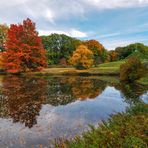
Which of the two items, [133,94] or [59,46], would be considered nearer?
[133,94]

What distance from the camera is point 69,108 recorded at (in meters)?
19.5

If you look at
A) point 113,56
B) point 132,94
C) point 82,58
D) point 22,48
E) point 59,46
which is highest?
point 59,46

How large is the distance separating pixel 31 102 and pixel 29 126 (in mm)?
7479

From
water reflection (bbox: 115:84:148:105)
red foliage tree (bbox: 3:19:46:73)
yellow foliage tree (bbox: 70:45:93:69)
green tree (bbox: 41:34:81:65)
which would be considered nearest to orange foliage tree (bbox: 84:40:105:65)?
green tree (bbox: 41:34:81:65)

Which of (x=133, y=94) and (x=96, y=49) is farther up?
(x=96, y=49)

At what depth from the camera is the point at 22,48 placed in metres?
60.5

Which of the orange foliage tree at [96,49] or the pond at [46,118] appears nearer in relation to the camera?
the pond at [46,118]

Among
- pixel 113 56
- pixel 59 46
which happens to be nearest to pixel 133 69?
pixel 59 46

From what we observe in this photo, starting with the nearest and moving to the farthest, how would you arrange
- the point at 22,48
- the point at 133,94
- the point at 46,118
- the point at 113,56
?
1. the point at 46,118
2. the point at 133,94
3. the point at 22,48
4. the point at 113,56

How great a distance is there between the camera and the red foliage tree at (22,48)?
198ft

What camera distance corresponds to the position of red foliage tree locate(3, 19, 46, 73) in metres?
60.4

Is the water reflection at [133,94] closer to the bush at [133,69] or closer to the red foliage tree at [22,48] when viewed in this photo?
the bush at [133,69]

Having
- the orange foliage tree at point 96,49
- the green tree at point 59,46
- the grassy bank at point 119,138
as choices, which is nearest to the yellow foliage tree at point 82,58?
the green tree at point 59,46

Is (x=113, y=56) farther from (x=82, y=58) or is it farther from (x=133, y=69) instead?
(x=133, y=69)
